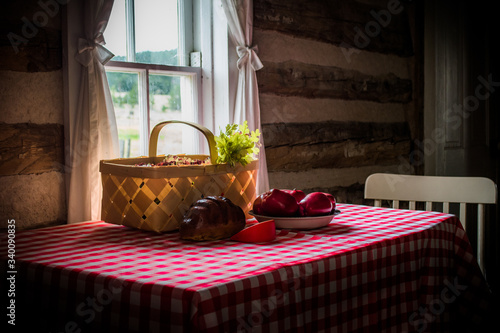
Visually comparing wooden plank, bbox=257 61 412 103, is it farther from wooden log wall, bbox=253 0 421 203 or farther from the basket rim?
the basket rim

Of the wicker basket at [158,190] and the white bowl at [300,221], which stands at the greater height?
the wicker basket at [158,190]

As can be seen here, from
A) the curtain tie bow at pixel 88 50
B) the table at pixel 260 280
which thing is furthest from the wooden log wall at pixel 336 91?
the table at pixel 260 280

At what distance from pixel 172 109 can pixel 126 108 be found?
0.25m

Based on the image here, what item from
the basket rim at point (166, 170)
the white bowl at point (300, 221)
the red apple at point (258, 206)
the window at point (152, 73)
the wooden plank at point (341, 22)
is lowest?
the white bowl at point (300, 221)

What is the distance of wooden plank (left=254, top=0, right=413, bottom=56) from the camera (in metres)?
2.87

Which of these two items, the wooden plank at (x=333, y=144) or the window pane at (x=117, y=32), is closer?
the window pane at (x=117, y=32)

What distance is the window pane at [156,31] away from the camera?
8.25 ft

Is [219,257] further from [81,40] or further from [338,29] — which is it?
[338,29]

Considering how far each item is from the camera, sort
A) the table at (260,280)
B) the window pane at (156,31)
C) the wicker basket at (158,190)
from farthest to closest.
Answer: the window pane at (156,31) < the wicker basket at (158,190) < the table at (260,280)

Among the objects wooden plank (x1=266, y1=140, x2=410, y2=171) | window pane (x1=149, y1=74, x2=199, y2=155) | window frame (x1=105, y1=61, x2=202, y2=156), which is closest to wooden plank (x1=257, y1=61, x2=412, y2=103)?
wooden plank (x1=266, y1=140, x2=410, y2=171)

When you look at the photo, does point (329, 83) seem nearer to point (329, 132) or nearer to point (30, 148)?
point (329, 132)

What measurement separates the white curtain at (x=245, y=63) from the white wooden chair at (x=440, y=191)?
58cm

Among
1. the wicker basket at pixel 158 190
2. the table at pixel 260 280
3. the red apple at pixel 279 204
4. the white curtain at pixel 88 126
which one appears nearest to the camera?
the table at pixel 260 280

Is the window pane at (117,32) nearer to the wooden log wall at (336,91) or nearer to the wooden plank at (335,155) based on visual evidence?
the wooden log wall at (336,91)
